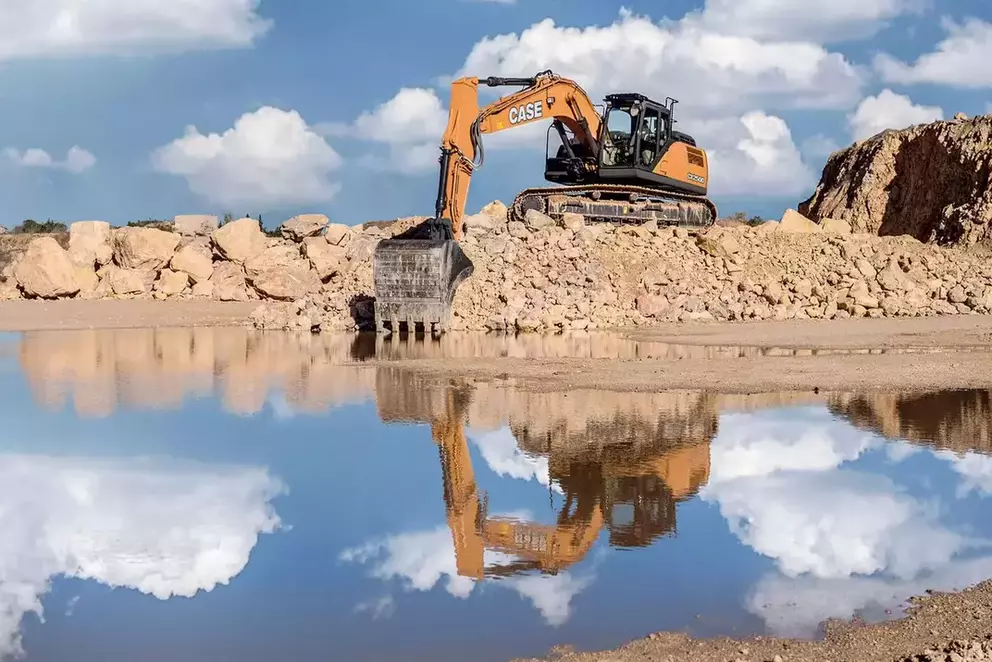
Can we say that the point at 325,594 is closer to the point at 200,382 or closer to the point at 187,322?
the point at 200,382

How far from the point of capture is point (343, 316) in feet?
75.0

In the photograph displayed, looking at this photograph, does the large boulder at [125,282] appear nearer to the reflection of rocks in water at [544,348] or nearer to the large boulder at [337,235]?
the large boulder at [337,235]

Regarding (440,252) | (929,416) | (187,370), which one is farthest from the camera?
(440,252)

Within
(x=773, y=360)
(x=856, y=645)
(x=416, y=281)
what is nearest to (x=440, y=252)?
(x=416, y=281)

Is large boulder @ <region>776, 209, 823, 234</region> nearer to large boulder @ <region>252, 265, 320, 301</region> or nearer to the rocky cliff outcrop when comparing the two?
the rocky cliff outcrop

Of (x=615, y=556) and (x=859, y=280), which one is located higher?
(x=859, y=280)

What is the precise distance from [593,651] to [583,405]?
281 inches

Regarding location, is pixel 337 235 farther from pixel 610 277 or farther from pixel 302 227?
pixel 610 277

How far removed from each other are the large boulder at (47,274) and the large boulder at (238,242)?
3.65m

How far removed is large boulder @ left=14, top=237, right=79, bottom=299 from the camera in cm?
2958

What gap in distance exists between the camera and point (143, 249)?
30.0 m

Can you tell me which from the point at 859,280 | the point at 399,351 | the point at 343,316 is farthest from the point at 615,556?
the point at 859,280

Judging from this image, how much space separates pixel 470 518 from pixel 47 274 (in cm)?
2454

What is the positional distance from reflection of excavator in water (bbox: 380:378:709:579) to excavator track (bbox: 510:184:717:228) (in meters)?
16.8
